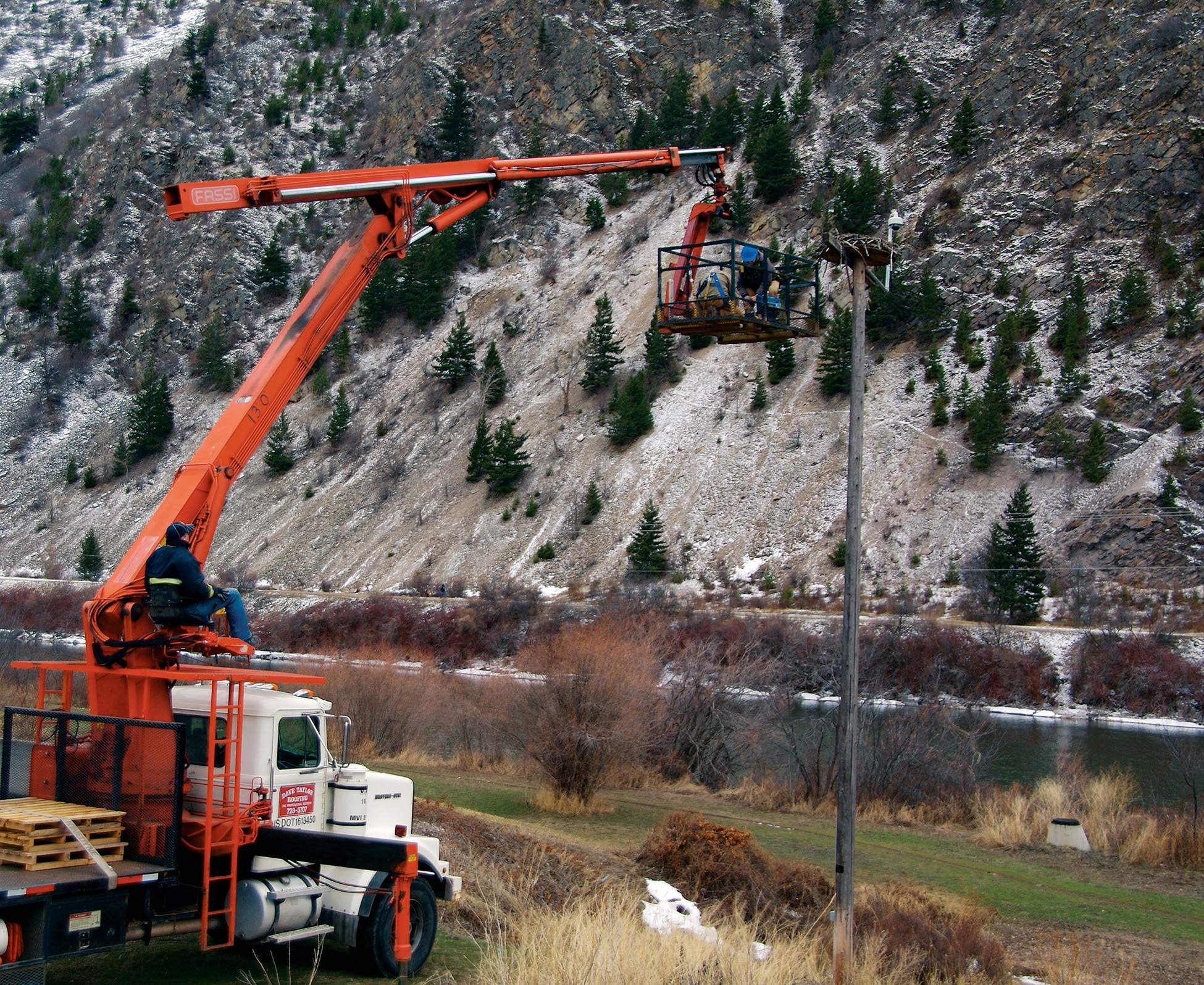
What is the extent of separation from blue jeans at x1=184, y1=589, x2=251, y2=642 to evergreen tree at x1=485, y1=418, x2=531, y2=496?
48.0 m

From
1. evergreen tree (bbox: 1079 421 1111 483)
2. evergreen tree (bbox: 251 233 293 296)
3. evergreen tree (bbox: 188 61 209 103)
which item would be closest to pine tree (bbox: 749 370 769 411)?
evergreen tree (bbox: 1079 421 1111 483)

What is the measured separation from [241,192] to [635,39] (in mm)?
79344

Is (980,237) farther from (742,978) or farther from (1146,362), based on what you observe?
(742,978)

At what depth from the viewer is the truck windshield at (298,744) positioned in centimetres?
908

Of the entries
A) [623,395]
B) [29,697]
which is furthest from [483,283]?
[29,697]

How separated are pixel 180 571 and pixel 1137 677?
3785 cm

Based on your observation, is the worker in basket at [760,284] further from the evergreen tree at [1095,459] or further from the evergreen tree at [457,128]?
the evergreen tree at [457,128]

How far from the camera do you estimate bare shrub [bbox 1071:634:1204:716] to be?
37.8 metres

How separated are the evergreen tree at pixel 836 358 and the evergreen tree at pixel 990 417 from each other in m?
6.51

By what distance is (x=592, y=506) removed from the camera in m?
54.5

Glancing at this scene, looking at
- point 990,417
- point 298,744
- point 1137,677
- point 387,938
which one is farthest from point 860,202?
point 387,938

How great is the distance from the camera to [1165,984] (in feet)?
38.0

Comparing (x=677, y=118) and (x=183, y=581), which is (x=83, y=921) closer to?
A: (x=183, y=581)

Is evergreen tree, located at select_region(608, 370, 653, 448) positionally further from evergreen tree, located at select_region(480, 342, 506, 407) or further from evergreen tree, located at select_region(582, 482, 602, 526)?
evergreen tree, located at select_region(480, 342, 506, 407)
